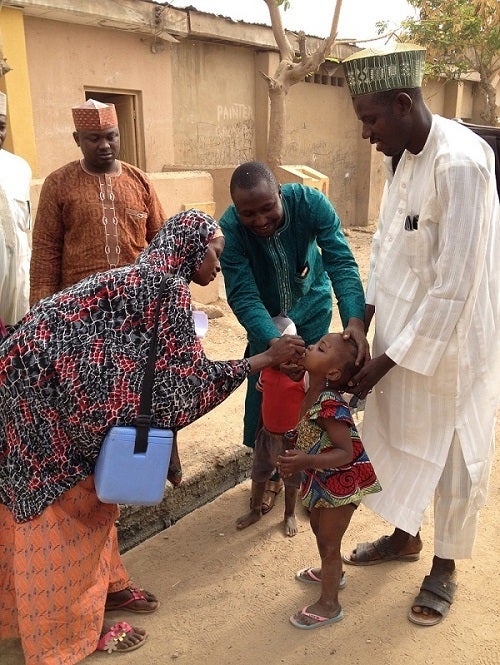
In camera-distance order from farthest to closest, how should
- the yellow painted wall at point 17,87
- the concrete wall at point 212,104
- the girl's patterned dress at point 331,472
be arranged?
the concrete wall at point 212,104 < the yellow painted wall at point 17,87 < the girl's patterned dress at point 331,472

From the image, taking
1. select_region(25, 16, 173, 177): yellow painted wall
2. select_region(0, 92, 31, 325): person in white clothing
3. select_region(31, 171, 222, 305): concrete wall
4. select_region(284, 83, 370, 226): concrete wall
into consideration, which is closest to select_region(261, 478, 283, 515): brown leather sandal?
select_region(0, 92, 31, 325): person in white clothing

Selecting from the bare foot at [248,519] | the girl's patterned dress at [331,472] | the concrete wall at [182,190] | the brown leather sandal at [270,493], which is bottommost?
the bare foot at [248,519]

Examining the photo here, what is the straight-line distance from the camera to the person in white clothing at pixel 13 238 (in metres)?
2.76

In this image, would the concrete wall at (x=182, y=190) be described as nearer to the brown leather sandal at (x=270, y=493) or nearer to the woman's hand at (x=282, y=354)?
the brown leather sandal at (x=270, y=493)

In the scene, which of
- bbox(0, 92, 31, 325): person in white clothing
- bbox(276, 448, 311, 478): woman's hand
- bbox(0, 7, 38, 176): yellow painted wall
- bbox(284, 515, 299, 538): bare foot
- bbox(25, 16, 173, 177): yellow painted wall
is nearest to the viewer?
bbox(276, 448, 311, 478): woman's hand

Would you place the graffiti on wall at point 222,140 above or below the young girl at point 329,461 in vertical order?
above

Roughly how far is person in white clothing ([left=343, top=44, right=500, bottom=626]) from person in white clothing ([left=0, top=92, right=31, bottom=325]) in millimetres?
1579

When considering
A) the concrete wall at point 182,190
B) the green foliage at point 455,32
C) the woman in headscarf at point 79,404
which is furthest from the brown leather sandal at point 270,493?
the green foliage at point 455,32

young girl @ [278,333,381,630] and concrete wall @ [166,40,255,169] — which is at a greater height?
concrete wall @ [166,40,255,169]

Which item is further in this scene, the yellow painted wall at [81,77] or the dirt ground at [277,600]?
the yellow painted wall at [81,77]

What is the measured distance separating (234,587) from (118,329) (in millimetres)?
1353

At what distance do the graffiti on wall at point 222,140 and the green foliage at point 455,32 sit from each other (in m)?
4.25

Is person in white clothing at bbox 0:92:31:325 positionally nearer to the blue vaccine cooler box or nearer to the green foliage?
the blue vaccine cooler box

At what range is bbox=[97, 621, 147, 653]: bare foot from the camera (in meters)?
2.33
